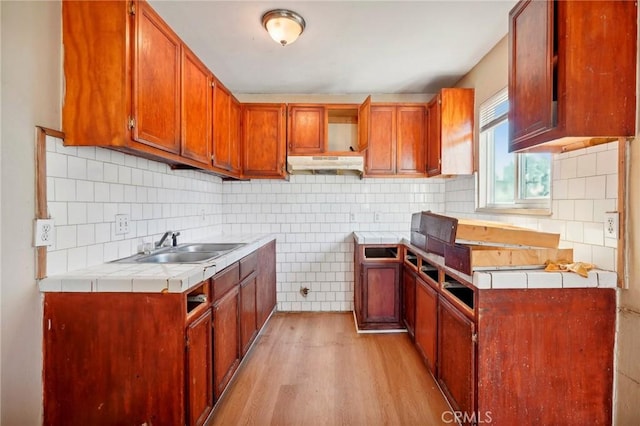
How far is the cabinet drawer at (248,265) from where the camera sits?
2143mm

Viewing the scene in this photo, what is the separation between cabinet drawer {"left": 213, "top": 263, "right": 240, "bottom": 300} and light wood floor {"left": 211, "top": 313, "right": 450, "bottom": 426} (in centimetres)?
73

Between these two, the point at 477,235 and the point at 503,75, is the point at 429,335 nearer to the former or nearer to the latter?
the point at 477,235

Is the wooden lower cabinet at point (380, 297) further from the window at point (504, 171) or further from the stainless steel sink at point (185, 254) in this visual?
the stainless steel sink at point (185, 254)

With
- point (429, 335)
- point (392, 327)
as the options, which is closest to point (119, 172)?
point (429, 335)

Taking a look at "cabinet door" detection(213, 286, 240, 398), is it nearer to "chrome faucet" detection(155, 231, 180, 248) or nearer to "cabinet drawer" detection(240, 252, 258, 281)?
"cabinet drawer" detection(240, 252, 258, 281)

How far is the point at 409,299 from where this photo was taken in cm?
259

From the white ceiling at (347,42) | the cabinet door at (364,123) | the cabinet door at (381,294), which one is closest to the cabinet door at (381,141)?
the cabinet door at (364,123)

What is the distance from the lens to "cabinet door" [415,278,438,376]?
1919 millimetres

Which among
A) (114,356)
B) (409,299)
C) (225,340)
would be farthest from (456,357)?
(114,356)

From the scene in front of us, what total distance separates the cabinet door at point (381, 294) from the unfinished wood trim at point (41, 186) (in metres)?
2.26

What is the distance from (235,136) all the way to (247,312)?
1.70 meters

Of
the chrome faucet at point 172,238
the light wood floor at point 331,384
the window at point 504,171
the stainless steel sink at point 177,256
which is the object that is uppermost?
the window at point 504,171

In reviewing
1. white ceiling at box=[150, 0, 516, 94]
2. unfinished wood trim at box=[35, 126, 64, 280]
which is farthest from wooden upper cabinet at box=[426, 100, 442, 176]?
unfinished wood trim at box=[35, 126, 64, 280]

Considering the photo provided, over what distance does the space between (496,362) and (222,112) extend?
2619 mm
